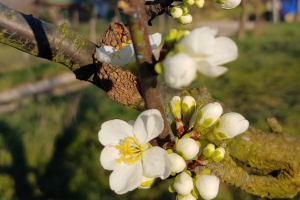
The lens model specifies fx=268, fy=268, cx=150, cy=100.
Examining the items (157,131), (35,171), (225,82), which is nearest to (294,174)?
(157,131)

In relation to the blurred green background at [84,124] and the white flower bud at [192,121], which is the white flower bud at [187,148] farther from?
the blurred green background at [84,124]

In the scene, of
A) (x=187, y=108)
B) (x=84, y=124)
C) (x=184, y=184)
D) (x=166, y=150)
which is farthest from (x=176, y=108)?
(x=84, y=124)

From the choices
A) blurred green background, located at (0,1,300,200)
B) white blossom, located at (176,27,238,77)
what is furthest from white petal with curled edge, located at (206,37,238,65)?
blurred green background, located at (0,1,300,200)

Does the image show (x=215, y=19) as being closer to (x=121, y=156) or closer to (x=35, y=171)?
(x=35, y=171)

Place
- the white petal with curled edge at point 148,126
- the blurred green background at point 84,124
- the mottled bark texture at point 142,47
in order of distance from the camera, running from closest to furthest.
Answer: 1. the mottled bark texture at point 142,47
2. the white petal with curled edge at point 148,126
3. the blurred green background at point 84,124

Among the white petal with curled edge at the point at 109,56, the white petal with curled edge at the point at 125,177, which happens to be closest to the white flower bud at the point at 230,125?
the white petal with curled edge at the point at 125,177

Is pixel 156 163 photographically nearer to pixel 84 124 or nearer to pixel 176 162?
pixel 176 162
